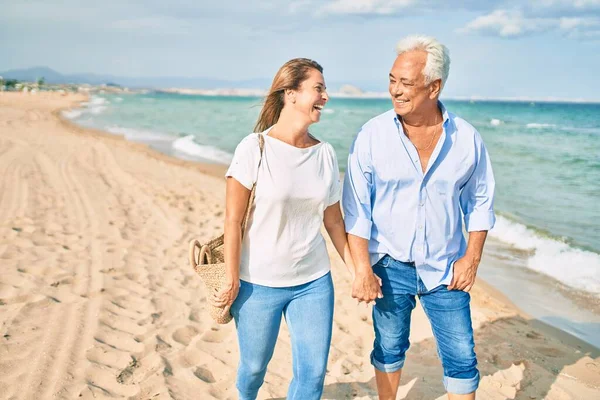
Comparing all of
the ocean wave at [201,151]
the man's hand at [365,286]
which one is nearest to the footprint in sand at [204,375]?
the man's hand at [365,286]

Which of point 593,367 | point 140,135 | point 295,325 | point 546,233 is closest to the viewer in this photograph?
point 295,325

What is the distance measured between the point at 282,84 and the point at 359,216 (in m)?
0.79

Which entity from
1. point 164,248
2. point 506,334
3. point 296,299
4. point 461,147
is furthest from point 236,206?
point 164,248

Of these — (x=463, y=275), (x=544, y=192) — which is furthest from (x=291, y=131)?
(x=544, y=192)

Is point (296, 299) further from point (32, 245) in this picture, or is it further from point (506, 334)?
point (32, 245)

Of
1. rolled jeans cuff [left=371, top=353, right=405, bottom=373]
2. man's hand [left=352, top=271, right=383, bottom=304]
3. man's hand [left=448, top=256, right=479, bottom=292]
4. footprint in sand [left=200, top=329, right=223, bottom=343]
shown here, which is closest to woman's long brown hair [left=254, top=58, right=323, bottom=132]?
man's hand [left=352, top=271, right=383, bottom=304]

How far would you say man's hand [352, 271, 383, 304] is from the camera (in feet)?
9.25

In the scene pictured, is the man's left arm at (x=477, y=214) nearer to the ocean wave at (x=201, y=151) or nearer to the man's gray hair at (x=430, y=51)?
the man's gray hair at (x=430, y=51)

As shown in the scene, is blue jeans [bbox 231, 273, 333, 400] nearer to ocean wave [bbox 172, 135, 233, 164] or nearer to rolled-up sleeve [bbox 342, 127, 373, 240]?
rolled-up sleeve [bbox 342, 127, 373, 240]

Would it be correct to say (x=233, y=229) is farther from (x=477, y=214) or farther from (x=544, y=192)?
(x=544, y=192)

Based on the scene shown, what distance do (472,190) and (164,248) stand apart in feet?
15.4

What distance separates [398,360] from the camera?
10.2ft

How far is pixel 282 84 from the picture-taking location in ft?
9.05

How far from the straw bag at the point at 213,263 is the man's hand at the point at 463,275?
1.11 m
